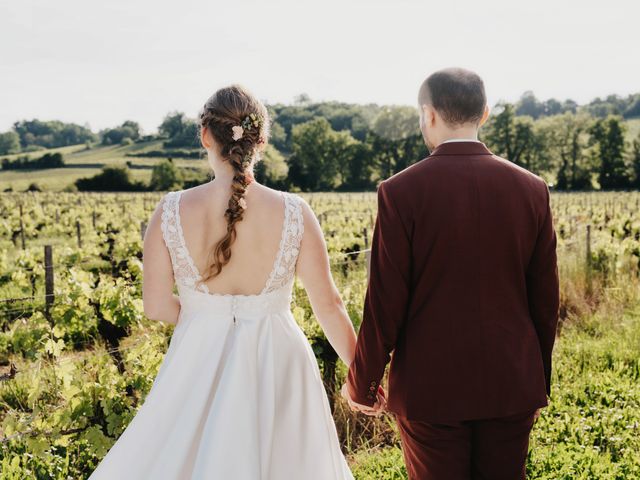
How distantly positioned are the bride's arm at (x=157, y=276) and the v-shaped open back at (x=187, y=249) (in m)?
0.03

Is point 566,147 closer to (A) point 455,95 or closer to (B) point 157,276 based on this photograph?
(A) point 455,95

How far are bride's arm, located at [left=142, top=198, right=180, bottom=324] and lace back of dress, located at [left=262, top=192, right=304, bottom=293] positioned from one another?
425mm

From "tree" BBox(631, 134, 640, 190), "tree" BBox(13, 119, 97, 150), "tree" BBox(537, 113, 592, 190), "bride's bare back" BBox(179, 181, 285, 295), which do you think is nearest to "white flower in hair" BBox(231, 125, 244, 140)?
"bride's bare back" BBox(179, 181, 285, 295)

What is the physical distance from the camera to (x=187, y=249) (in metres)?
2.38

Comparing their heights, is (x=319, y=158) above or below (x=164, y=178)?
above

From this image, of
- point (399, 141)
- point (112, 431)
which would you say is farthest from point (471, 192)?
Result: point (399, 141)

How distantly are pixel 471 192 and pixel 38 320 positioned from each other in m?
4.84

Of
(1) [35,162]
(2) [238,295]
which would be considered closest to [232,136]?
(2) [238,295]

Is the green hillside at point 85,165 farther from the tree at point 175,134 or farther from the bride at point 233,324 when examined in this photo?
the bride at point 233,324

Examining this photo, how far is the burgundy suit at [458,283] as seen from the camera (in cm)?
210

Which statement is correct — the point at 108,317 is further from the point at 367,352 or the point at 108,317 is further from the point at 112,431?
the point at 367,352

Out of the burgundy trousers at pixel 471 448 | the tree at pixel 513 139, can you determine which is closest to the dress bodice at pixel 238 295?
the burgundy trousers at pixel 471 448

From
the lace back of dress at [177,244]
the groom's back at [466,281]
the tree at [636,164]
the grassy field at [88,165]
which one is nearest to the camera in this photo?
the groom's back at [466,281]

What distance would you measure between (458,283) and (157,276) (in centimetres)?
122
